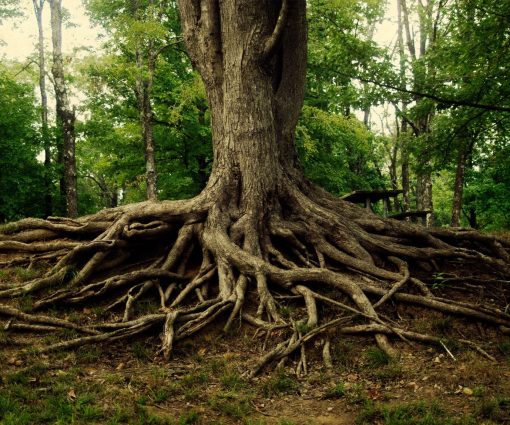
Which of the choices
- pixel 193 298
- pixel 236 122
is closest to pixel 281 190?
pixel 236 122

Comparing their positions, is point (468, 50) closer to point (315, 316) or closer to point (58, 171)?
point (315, 316)

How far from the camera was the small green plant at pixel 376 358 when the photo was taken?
467cm

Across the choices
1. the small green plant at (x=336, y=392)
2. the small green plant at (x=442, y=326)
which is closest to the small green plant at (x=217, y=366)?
the small green plant at (x=336, y=392)

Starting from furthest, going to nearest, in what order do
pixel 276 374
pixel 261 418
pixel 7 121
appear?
pixel 7 121, pixel 276 374, pixel 261 418

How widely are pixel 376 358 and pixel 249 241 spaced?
2.89 metres

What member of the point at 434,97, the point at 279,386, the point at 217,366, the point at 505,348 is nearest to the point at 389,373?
the point at 279,386

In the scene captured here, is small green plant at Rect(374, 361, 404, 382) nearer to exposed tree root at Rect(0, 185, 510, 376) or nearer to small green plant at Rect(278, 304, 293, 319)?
Answer: exposed tree root at Rect(0, 185, 510, 376)

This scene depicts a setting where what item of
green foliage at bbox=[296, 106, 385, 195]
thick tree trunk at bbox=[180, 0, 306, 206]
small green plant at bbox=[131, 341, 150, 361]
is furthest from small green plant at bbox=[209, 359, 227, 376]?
green foliage at bbox=[296, 106, 385, 195]

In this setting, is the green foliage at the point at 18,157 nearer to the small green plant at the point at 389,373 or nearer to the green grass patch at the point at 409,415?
the small green plant at the point at 389,373

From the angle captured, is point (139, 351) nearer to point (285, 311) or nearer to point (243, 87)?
point (285, 311)

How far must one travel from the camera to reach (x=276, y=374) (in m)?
4.50

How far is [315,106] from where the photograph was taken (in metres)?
19.8

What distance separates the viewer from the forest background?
910 cm

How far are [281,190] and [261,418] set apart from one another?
4.54 metres
